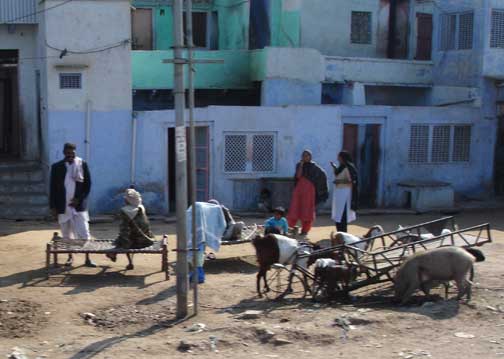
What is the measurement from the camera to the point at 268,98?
1781 centimetres

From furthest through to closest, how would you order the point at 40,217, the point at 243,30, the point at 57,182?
the point at 243,30
the point at 40,217
the point at 57,182

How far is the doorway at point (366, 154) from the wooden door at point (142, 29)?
706 cm

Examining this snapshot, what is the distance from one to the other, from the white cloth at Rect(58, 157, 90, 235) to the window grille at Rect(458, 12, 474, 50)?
12314mm

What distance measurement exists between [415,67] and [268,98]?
4894 millimetres

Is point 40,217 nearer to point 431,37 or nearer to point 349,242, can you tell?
point 349,242

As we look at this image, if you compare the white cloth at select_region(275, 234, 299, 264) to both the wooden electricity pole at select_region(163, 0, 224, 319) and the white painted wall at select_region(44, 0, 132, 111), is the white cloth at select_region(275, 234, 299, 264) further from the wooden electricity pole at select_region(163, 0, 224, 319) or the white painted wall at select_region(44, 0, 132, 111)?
the white painted wall at select_region(44, 0, 132, 111)

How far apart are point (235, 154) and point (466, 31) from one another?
24.5ft

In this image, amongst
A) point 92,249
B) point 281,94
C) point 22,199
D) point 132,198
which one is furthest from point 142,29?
point 92,249

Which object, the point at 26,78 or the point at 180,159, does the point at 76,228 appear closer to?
the point at 180,159

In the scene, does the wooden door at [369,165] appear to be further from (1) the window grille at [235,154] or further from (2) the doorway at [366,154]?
(1) the window grille at [235,154]

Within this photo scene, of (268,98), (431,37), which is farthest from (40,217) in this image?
(431,37)

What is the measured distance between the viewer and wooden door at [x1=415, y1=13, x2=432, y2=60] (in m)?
21.5

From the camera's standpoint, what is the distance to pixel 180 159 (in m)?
7.36

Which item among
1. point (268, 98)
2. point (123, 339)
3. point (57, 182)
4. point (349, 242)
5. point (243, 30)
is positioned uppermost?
point (243, 30)
